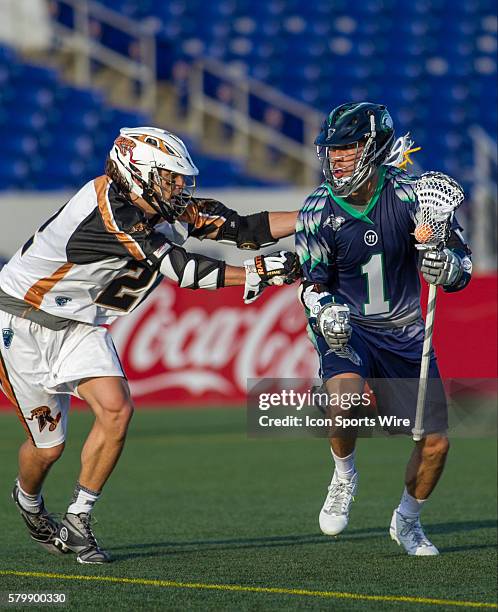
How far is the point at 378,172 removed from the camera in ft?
21.8

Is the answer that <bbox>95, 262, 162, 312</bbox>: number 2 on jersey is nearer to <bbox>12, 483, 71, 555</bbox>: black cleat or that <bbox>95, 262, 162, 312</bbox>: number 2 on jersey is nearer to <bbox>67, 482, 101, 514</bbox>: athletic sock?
<bbox>67, 482, 101, 514</bbox>: athletic sock

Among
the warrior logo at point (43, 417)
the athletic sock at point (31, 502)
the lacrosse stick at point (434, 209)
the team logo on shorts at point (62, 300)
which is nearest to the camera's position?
the lacrosse stick at point (434, 209)

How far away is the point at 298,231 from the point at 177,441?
20.7 ft

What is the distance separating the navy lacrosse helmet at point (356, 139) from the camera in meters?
6.45

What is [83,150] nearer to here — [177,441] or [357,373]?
[177,441]

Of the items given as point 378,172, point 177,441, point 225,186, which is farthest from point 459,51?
point 378,172

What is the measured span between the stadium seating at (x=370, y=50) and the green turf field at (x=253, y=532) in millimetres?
9625

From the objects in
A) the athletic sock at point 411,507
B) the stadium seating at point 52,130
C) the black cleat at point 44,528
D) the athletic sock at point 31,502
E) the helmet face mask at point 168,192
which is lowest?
the stadium seating at point 52,130

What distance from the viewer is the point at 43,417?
6738 millimetres

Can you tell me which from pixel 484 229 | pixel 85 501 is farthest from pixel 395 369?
pixel 484 229

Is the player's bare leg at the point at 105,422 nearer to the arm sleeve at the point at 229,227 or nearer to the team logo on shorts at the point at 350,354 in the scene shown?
the arm sleeve at the point at 229,227

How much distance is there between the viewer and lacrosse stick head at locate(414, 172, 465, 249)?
626 cm

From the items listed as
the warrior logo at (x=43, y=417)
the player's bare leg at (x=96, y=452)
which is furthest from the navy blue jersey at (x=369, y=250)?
the warrior logo at (x=43, y=417)

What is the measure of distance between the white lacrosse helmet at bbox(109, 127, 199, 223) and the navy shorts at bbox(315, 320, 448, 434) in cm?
100
